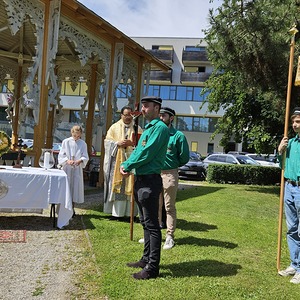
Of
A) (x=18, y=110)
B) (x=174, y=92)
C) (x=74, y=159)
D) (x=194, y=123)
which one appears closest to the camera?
(x=74, y=159)

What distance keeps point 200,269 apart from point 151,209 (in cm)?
106

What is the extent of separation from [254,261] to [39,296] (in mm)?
2806

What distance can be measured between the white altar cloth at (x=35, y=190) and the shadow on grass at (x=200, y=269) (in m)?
2.16

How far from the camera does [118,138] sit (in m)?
6.99

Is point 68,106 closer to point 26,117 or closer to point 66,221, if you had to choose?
point 26,117

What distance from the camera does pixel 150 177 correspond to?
164 inches

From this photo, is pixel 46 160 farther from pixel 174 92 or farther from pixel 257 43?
A: pixel 174 92

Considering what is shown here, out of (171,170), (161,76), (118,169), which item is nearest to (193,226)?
(118,169)

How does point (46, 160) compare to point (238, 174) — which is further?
point (238, 174)

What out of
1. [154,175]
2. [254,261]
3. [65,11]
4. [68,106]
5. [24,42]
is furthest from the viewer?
[68,106]

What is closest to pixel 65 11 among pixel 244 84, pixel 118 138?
pixel 118 138

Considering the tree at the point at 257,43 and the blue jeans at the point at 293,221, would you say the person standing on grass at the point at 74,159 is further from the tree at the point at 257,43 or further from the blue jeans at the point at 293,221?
the tree at the point at 257,43

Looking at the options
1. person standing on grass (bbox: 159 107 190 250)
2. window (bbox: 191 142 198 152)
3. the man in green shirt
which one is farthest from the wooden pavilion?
window (bbox: 191 142 198 152)

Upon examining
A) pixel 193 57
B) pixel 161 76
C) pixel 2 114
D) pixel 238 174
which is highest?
pixel 193 57
